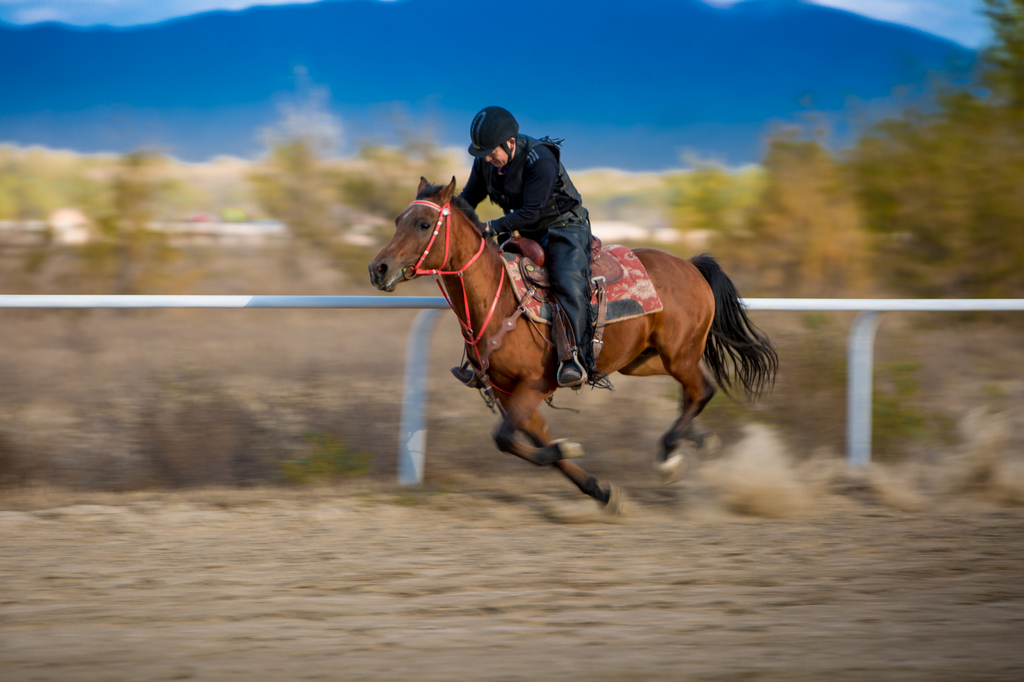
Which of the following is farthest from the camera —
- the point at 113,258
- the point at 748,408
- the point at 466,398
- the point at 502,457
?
the point at 113,258

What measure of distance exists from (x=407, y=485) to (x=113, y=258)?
23.4ft

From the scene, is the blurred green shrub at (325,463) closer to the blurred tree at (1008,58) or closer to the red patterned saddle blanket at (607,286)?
the red patterned saddle blanket at (607,286)

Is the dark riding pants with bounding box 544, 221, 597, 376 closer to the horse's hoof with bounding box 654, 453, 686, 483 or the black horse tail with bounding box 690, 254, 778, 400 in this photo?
the horse's hoof with bounding box 654, 453, 686, 483

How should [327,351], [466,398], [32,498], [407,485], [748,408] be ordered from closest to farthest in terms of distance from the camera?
[32,498]
[407,485]
[748,408]
[466,398]
[327,351]

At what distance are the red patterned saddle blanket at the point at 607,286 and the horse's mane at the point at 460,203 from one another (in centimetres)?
26

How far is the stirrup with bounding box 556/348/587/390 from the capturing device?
4.98 m

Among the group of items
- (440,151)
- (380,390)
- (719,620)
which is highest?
(440,151)

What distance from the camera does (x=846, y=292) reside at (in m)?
11.7

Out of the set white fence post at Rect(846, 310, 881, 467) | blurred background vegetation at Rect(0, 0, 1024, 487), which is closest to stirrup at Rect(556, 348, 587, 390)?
blurred background vegetation at Rect(0, 0, 1024, 487)

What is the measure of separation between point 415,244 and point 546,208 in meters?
0.93

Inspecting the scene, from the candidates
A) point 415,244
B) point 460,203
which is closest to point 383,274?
point 415,244

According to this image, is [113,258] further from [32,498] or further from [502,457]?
[502,457]

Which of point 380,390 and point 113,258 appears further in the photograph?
point 113,258

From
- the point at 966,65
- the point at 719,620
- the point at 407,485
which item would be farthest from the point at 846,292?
the point at 719,620
